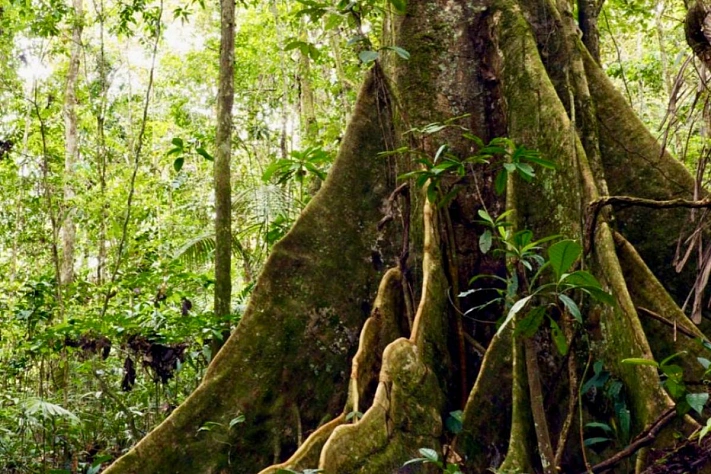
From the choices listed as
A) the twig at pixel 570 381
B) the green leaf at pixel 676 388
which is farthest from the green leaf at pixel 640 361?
the twig at pixel 570 381

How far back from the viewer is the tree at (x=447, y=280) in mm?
2988

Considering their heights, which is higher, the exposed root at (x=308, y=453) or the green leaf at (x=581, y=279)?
the green leaf at (x=581, y=279)

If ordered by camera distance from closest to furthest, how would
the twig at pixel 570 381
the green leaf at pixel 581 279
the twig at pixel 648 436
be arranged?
the green leaf at pixel 581 279 → the twig at pixel 648 436 → the twig at pixel 570 381

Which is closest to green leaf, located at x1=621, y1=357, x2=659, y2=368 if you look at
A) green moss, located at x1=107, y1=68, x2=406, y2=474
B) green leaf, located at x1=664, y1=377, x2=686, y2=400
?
green leaf, located at x1=664, y1=377, x2=686, y2=400

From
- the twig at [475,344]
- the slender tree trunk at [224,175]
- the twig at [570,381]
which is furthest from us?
the slender tree trunk at [224,175]

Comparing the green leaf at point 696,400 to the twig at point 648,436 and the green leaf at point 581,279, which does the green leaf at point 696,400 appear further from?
the green leaf at point 581,279

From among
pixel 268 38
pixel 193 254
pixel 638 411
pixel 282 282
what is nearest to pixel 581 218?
pixel 638 411

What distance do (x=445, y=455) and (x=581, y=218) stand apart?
3.99 feet

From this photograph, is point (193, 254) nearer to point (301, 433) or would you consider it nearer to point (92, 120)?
point (301, 433)

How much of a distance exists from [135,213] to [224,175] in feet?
12.7

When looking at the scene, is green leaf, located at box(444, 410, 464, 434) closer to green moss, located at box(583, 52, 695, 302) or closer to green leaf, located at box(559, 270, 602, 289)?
green leaf, located at box(559, 270, 602, 289)

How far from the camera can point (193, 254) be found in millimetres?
6504

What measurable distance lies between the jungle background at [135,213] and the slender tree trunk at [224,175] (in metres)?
0.23

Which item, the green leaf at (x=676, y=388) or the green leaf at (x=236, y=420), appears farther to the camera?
the green leaf at (x=236, y=420)
